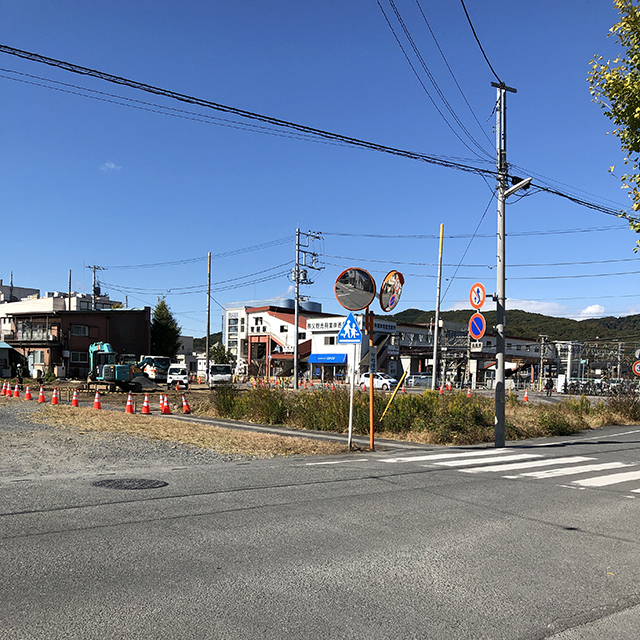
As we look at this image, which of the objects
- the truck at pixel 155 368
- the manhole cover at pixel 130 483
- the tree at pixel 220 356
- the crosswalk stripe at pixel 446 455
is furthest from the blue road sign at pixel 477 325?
the tree at pixel 220 356

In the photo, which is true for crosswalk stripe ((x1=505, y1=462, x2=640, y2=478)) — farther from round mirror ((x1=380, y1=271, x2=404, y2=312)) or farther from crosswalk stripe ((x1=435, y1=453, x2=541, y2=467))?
round mirror ((x1=380, y1=271, x2=404, y2=312))

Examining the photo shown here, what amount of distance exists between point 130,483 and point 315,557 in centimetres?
398

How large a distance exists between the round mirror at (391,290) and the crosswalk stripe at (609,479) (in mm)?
5297

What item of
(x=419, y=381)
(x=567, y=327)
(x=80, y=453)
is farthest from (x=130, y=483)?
(x=567, y=327)

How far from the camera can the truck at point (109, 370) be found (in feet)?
120

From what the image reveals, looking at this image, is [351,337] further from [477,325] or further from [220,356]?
[220,356]

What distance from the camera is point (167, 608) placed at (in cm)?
392

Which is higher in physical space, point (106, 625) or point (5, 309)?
point (5, 309)

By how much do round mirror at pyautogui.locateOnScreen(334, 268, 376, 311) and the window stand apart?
48.0 metres

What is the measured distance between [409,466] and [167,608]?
7.00 m

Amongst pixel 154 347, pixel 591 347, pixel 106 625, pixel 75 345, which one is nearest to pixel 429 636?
pixel 106 625

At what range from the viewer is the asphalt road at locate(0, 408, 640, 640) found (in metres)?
3.82

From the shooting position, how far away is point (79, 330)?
55188mm

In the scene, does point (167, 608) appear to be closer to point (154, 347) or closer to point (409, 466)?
point (409, 466)
